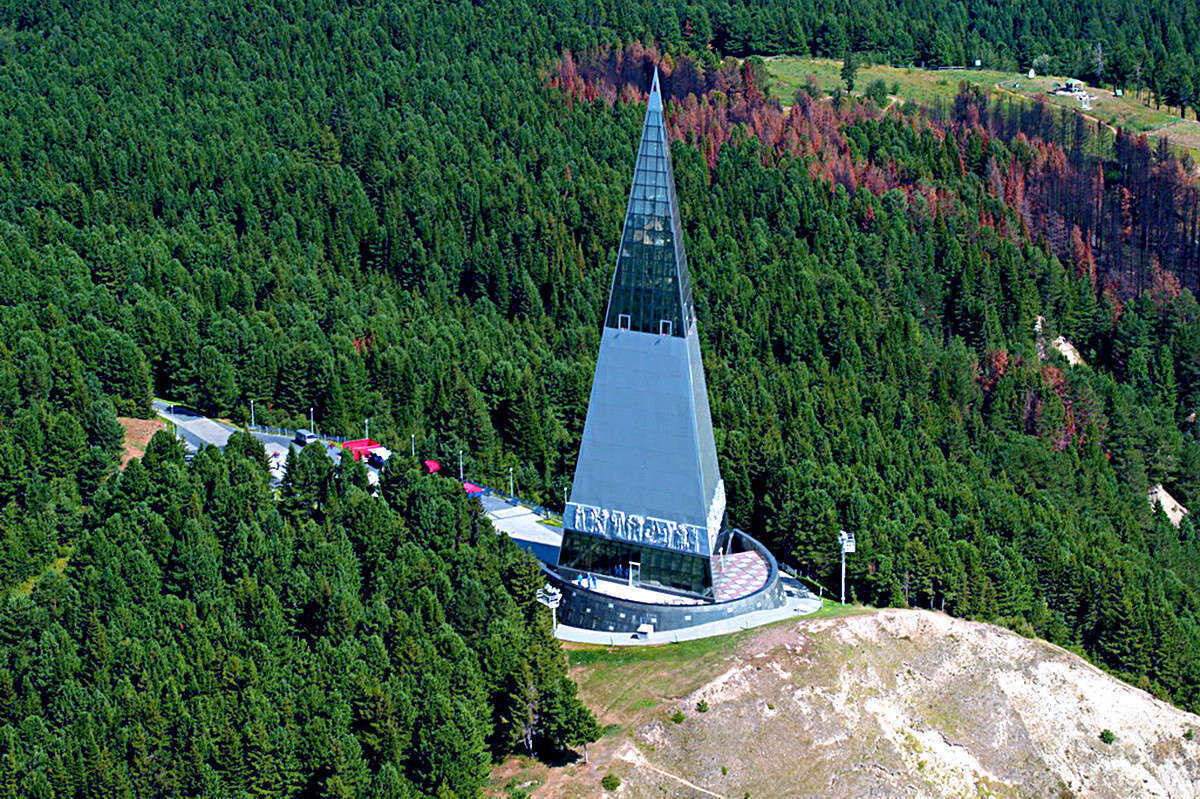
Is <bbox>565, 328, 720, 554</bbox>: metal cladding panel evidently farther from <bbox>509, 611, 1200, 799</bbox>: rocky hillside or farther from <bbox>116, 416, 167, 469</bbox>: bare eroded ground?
Answer: <bbox>116, 416, 167, 469</bbox>: bare eroded ground

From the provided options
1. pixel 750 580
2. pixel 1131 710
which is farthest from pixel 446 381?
pixel 1131 710

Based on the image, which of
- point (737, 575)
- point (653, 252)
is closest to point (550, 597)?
point (737, 575)

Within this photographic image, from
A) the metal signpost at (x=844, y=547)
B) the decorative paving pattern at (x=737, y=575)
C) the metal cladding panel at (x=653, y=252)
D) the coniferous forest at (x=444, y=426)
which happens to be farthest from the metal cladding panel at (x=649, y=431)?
the metal signpost at (x=844, y=547)

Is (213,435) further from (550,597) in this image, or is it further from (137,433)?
(550,597)

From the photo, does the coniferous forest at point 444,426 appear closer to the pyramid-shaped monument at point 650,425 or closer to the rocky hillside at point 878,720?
the rocky hillside at point 878,720

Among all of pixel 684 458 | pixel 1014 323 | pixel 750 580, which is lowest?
pixel 1014 323

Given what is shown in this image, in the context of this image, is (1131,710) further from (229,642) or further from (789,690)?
(229,642)
